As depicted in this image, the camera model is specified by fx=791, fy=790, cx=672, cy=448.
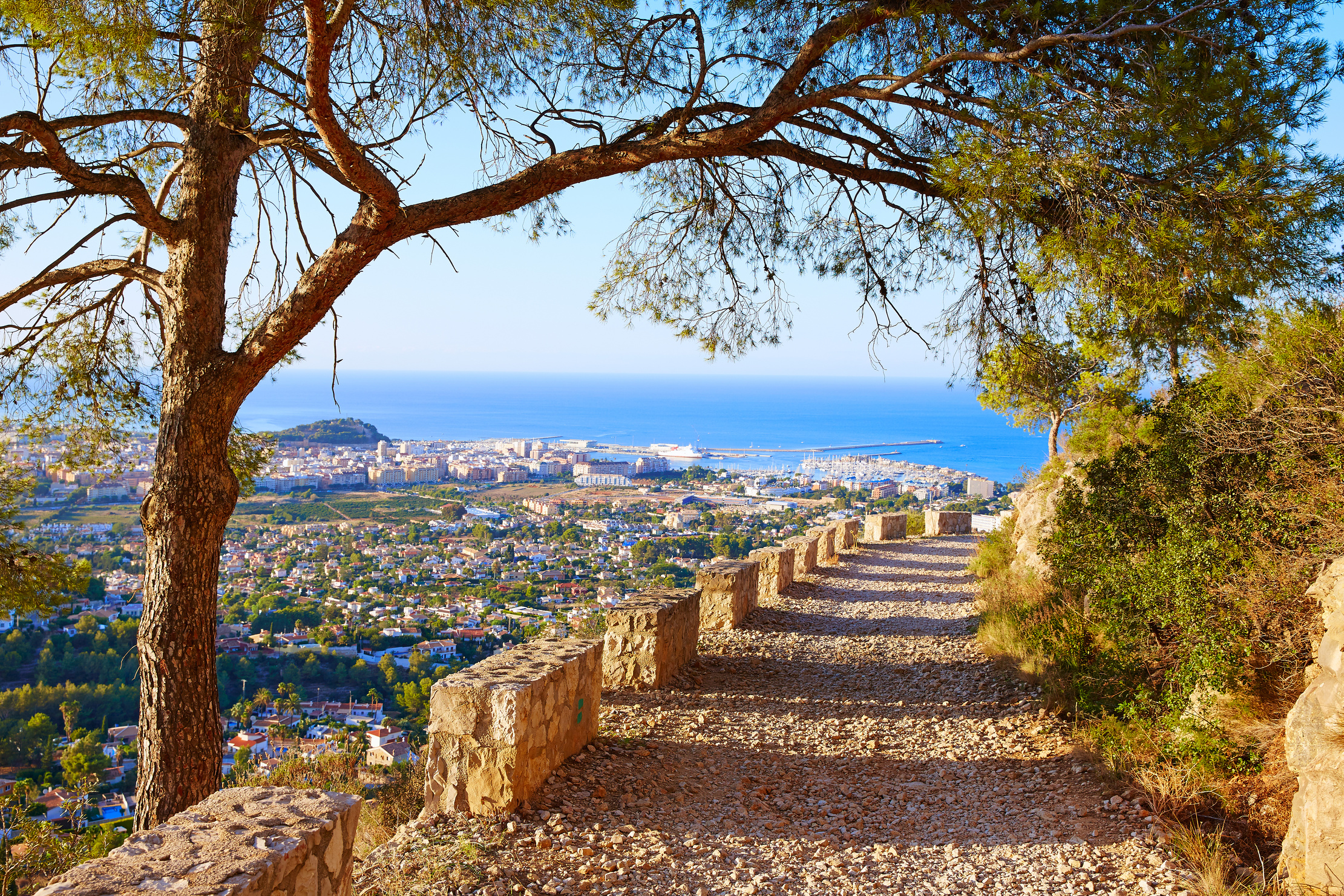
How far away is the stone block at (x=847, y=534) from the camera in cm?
1581

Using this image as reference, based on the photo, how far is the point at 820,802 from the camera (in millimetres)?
4703

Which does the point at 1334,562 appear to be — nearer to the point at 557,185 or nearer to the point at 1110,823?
the point at 1110,823

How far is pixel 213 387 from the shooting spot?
16.4ft

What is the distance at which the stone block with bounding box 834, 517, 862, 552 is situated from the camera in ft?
51.9

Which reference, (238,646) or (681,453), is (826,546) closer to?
(238,646)

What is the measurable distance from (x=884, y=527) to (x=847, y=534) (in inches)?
115

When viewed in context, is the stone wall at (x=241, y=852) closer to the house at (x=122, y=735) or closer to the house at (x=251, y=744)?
the house at (x=251, y=744)

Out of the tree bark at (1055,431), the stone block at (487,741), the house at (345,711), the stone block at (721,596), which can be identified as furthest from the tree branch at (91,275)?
the tree bark at (1055,431)

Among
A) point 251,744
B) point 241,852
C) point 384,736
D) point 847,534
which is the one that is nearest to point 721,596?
point 384,736

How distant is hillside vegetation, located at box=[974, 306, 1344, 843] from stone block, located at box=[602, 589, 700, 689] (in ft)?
9.90

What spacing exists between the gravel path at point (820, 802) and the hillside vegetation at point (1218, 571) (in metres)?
0.45

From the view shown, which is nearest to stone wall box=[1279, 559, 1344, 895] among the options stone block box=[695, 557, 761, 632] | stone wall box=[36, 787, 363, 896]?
stone wall box=[36, 787, 363, 896]

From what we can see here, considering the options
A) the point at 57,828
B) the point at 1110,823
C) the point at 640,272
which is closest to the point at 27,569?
the point at 57,828

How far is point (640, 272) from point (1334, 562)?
543 centimetres
